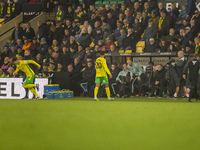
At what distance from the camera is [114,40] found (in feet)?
62.3

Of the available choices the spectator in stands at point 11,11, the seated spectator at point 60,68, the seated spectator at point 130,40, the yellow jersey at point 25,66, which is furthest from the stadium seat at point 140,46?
the spectator in stands at point 11,11

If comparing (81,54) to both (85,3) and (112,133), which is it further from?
(112,133)

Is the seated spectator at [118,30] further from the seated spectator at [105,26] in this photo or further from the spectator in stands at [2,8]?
the spectator in stands at [2,8]

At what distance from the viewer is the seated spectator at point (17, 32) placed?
2223 cm

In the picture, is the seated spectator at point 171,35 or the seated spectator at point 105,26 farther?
the seated spectator at point 105,26

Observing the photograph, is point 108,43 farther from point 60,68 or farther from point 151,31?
point 60,68

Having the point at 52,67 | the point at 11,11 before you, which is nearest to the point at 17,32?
the point at 11,11

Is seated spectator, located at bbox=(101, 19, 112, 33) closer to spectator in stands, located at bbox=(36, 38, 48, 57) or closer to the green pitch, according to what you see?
spectator in stands, located at bbox=(36, 38, 48, 57)

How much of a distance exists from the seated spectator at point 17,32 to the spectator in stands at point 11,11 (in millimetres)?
2174

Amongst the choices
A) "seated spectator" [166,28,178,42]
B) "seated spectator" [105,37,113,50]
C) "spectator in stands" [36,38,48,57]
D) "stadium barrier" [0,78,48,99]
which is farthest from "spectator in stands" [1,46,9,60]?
"seated spectator" [166,28,178,42]

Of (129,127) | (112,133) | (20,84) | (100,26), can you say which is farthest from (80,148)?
(100,26)

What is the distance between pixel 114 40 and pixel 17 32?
6.87 meters

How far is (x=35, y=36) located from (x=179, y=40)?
10331 millimetres

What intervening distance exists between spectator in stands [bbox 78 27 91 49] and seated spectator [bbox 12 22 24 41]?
467cm
